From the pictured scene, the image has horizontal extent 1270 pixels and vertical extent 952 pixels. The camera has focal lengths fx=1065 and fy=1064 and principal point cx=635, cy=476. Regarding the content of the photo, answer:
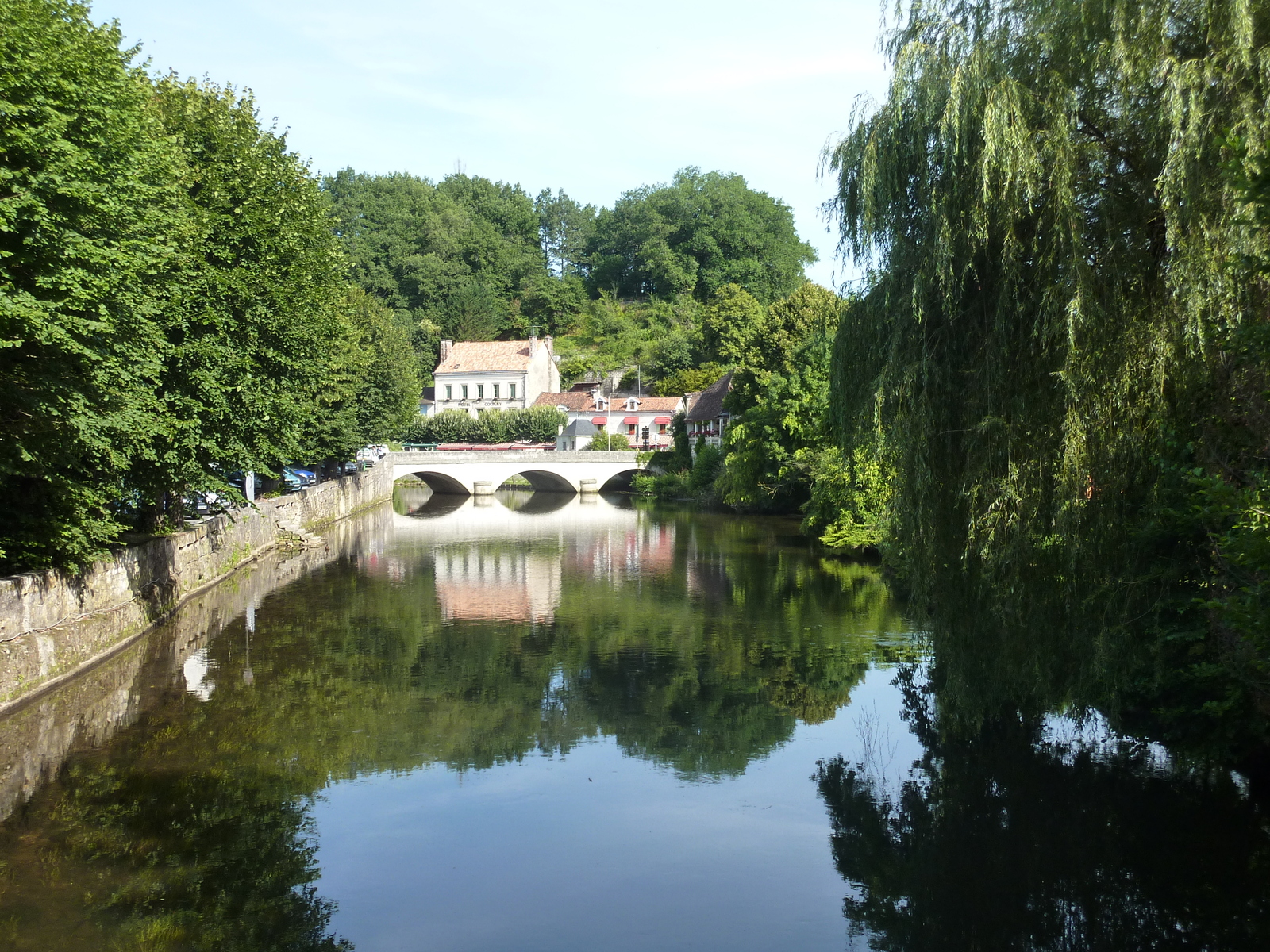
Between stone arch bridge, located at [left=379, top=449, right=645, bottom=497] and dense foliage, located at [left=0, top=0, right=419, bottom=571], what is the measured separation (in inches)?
1370

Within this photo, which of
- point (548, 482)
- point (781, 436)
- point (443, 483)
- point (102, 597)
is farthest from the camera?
point (548, 482)

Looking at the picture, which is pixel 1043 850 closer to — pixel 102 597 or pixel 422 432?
pixel 102 597

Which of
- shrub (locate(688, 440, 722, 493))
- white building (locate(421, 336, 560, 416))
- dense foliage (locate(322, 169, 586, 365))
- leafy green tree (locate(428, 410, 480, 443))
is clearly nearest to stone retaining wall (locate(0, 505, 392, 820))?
shrub (locate(688, 440, 722, 493))

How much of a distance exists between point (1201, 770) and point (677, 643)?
972cm

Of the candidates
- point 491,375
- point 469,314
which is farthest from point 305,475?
point 469,314

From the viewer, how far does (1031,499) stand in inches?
426

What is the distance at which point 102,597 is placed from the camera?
17.4m

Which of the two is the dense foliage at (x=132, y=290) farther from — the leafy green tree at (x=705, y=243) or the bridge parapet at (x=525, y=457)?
the leafy green tree at (x=705, y=243)

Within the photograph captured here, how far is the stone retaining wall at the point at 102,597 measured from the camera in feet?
45.8

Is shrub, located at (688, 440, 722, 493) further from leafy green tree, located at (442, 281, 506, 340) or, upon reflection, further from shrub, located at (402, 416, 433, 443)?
leafy green tree, located at (442, 281, 506, 340)

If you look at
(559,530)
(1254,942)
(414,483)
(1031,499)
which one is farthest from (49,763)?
(414,483)

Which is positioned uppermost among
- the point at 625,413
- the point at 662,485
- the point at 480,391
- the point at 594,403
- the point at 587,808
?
the point at 480,391

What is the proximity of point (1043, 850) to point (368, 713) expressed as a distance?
9.21 m

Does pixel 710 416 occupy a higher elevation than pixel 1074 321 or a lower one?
lower
